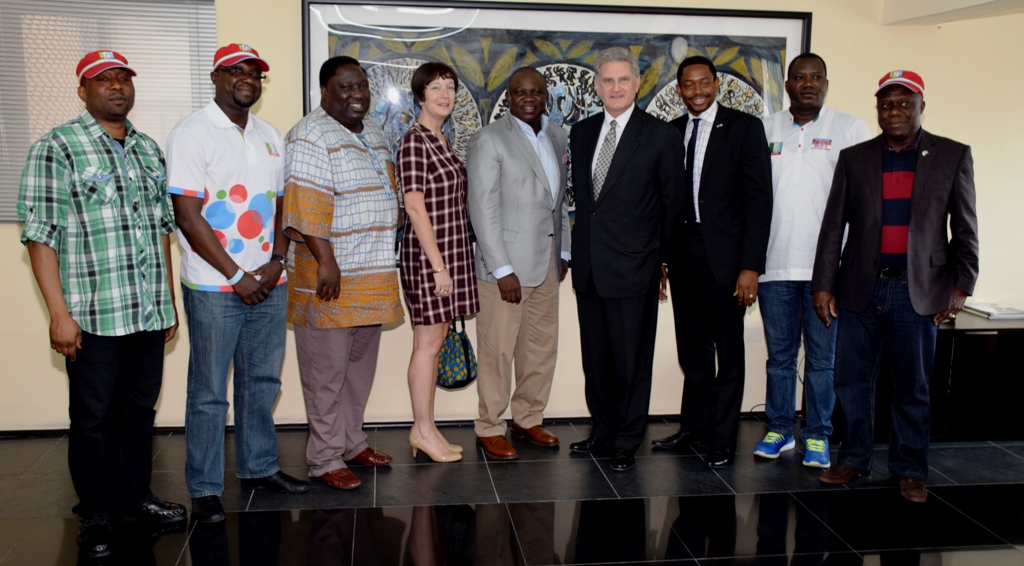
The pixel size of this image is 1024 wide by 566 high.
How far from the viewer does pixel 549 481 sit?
3688 mm

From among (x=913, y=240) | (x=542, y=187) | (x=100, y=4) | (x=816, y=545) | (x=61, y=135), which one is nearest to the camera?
(x=61, y=135)

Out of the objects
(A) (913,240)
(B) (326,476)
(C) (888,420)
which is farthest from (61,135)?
(C) (888,420)

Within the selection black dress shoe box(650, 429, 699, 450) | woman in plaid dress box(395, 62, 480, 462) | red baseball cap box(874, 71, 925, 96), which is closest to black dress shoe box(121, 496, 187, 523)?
woman in plaid dress box(395, 62, 480, 462)

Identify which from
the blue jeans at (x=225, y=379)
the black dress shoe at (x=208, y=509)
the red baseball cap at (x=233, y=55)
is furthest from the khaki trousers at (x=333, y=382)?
the red baseball cap at (x=233, y=55)

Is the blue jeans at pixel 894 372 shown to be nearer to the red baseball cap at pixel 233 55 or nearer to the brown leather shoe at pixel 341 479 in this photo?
the brown leather shoe at pixel 341 479

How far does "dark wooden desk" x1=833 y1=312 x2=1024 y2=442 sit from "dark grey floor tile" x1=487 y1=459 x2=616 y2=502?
4.52 ft

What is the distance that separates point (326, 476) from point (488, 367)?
35.5 inches

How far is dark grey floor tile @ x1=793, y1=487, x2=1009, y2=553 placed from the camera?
3143mm

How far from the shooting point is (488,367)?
3.97m

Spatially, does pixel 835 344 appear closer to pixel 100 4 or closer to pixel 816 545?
pixel 816 545

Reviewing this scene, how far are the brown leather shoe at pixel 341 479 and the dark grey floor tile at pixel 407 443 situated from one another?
33 cm

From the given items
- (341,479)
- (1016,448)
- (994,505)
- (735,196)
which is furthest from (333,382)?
(1016,448)

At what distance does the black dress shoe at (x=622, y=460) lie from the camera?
382 centimetres

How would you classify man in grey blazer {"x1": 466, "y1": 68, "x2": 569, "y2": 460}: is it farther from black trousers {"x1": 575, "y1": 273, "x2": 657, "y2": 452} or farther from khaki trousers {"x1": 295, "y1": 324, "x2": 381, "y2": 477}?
khaki trousers {"x1": 295, "y1": 324, "x2": 381, "y2": 477}
